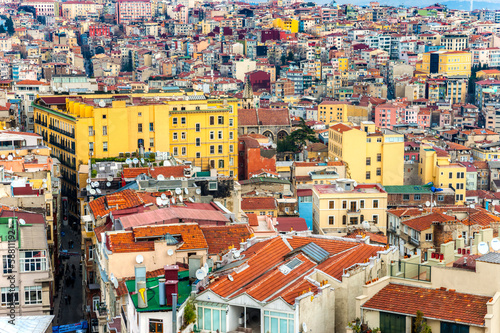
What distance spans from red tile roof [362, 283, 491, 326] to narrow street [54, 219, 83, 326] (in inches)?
642

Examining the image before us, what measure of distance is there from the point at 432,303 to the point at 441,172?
45515 millimetres

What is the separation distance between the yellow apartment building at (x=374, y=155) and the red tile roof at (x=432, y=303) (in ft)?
136

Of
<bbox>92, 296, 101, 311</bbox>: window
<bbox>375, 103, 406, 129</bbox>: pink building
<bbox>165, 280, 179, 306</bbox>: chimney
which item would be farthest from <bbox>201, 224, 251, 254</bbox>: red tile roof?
<bbox>375, 103, 406, 129</bbox>: pink building

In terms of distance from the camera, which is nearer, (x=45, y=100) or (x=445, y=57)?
(x=45, y=100)

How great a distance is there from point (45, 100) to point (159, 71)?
86593mm

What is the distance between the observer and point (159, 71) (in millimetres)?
141125

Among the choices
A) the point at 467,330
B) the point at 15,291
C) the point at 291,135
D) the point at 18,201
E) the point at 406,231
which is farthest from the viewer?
the point at 291,135

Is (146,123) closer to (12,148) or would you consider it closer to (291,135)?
(12,148)

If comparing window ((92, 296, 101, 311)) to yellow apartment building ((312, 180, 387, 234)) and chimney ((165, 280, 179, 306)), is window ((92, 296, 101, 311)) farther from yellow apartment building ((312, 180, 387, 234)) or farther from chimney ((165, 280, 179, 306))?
yellow apartment building ((312, 180, 387, 234))

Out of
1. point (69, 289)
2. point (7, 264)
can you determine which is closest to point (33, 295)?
point (7, 264)

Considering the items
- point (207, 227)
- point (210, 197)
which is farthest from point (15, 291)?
point (210, 197)

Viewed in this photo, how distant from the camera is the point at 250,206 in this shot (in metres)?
44.9

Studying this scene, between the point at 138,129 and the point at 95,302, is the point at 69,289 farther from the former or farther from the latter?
the point at 138,129

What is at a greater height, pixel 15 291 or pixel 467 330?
pixel 467 330
